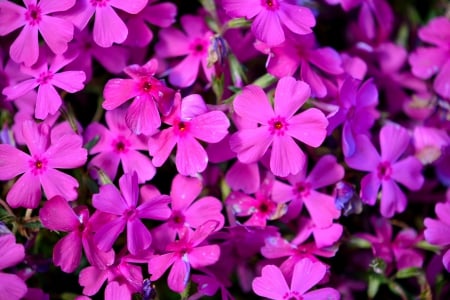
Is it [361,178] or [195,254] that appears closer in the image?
[195,254]

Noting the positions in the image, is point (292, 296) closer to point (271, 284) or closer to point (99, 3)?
point (271, 284)

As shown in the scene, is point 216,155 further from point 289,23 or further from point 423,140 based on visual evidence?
point 423,140

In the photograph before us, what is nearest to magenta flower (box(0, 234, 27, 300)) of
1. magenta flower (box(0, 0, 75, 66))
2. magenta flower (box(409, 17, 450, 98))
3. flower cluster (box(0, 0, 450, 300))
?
flower cluster (box(0, 0, 450, 300))

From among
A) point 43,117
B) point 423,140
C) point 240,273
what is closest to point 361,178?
point 423,140

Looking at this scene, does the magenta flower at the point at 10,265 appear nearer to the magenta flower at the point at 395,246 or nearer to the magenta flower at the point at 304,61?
the magenta flower at the point at 304,61

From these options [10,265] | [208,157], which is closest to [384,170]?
[208,157]

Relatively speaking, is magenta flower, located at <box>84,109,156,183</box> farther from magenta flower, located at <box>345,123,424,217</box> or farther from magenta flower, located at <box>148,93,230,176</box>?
magenta flower, located at <box>345,123,424,217</box>
